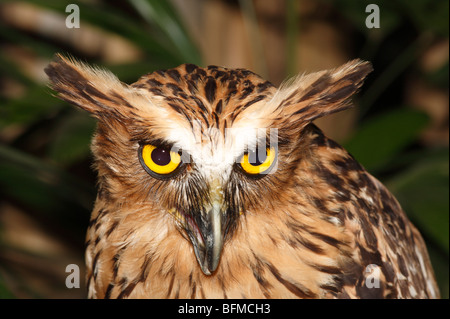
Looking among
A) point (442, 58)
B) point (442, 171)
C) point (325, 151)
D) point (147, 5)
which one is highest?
point (442, 58)

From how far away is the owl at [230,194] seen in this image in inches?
34.0

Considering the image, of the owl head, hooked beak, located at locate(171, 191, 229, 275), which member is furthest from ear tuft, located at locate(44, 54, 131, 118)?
hooked beak, located at locate(171, 191, 229, 275)

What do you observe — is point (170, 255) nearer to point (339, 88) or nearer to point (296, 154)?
point (296, 154)

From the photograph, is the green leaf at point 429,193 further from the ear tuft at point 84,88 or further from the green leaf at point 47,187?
the green leaf at point 47,187

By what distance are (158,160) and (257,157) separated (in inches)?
6.4

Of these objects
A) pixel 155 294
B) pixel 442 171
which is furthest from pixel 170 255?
pixel 442 171

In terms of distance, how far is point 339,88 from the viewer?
893mm

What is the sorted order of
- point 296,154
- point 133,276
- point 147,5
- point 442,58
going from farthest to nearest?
1. point 442,58
2. point 147,5
3. point 133,276
4. point 296,154

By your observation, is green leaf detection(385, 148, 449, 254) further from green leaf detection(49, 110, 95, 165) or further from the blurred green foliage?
green leaf detection(49, 110, 95, 165)

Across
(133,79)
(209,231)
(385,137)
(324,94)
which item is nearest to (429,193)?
(385,137)

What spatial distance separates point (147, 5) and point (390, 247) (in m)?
1.06

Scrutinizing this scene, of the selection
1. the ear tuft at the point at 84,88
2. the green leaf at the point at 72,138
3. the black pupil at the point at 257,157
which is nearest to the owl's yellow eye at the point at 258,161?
the black pupil at the point at 257,157

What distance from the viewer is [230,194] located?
2.92 feet

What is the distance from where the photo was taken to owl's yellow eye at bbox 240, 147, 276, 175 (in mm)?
864
